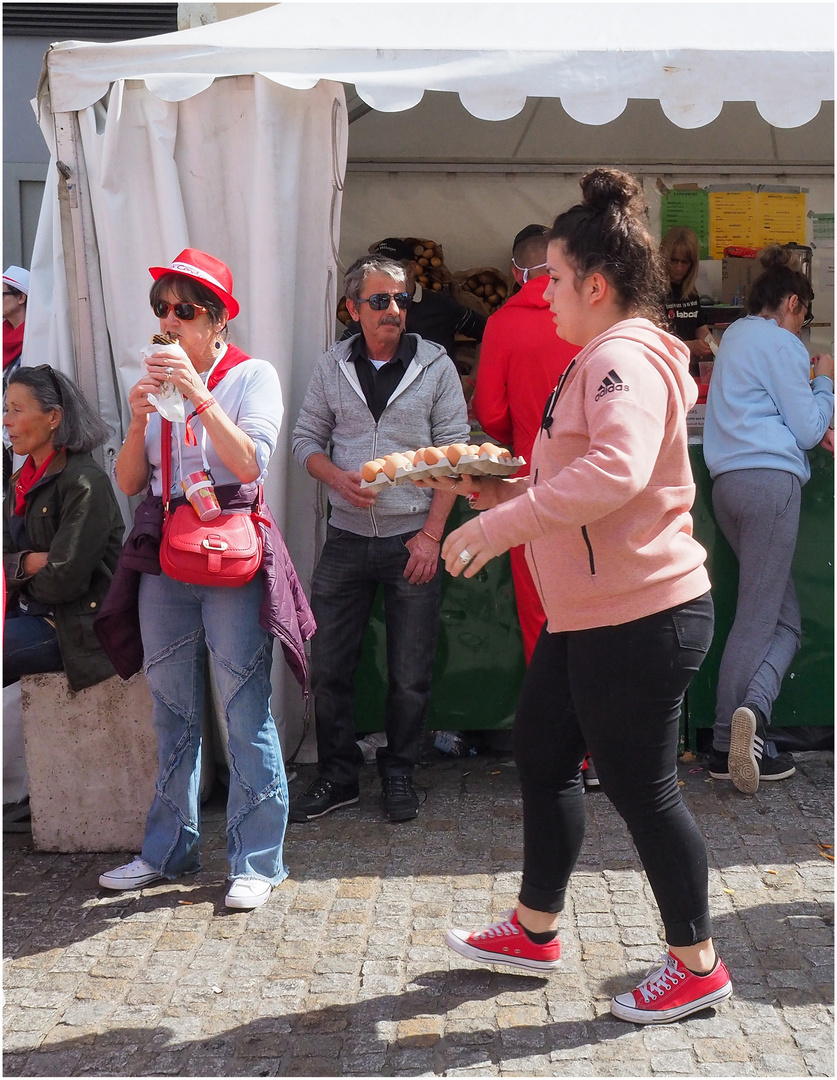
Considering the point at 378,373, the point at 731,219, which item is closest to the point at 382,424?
the point at 378,373

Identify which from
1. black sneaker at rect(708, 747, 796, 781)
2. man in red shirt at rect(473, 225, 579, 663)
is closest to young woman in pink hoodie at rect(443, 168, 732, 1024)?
man in red shirt at rect(473, 225, 579, 663)

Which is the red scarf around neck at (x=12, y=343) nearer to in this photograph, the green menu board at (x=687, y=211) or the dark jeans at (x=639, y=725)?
the dark jeans at (x=639, y=725)

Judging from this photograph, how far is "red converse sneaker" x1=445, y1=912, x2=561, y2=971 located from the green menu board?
178 inches

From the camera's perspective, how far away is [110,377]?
4039mm

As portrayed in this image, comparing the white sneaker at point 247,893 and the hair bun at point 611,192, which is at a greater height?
the hair bun at point 611,192

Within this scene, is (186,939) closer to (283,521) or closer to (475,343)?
(283,521)

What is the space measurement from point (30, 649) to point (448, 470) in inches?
75.9

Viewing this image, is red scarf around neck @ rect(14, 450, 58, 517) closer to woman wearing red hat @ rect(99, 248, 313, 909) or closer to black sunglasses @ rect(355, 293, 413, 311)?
woman wearing red hat @ rect(99, 248, 313, 909)

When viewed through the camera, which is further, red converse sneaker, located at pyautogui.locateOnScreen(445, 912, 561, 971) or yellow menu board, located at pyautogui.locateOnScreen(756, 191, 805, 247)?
yellow menu board, located at pyautogui.locateOnScreen(756, 191, 805, 247)

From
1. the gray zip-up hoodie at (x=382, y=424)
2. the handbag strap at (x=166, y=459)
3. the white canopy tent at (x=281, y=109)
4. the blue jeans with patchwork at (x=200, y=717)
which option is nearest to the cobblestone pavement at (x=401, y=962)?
the blue jeans with patchwork at (x=200, y=717)

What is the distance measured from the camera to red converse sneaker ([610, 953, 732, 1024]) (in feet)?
8.49

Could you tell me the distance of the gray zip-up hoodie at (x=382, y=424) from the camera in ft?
12.7

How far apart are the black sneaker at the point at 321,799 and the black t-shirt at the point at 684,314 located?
130 inches

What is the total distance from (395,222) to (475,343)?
870 millimetres
